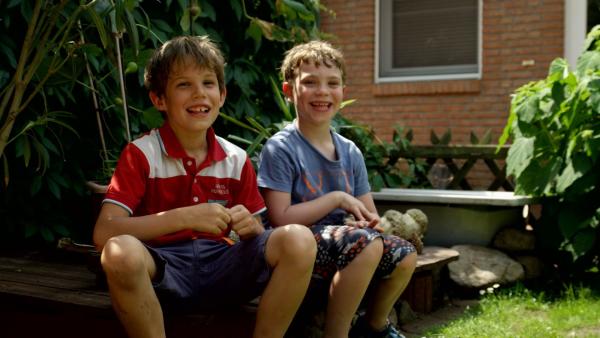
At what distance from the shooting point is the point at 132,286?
1858 millimetres

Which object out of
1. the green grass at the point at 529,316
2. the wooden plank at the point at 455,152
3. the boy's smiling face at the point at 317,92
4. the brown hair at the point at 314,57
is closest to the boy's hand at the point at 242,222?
the boy's smiling face at the point at 317,92

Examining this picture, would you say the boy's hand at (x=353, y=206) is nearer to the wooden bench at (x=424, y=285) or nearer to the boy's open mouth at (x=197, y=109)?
the boy's open mouth at (x=197, y=109)

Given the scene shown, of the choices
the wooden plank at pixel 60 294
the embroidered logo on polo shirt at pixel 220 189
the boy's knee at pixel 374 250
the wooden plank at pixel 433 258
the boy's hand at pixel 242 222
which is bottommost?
the wooden plank at pixel 433 258

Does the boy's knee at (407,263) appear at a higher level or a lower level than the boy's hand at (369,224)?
lower

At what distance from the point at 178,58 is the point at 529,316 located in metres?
2.15

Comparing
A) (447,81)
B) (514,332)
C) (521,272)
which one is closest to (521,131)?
(521,272)

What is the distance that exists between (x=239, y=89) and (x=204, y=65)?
5.68 ft

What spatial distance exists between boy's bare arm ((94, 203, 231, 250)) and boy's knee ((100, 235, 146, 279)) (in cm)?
12

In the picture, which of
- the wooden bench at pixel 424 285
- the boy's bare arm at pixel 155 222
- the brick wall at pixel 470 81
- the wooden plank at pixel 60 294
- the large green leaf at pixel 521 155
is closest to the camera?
the boy's bare arm at pixel 155 222

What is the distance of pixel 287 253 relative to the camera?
6.68 ft

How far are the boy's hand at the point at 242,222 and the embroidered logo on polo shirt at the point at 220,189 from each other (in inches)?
8.0

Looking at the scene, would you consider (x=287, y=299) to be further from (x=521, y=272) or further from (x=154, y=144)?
(x=521, y=272)

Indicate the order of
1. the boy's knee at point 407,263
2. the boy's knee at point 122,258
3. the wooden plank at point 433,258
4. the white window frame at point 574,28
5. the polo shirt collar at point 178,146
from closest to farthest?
the boy's knee at point 122,258 → the polo shirt collar at point 178,146 → the boy's knee at point 407,263 → the wooden plank at point 433,258 → the white window frame at point 574,28

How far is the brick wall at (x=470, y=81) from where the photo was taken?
6934 mm
